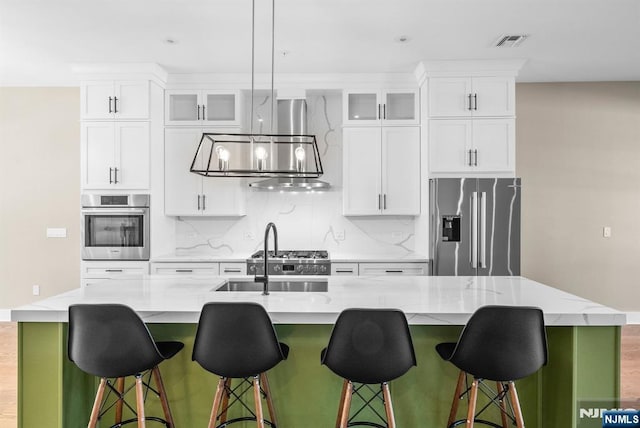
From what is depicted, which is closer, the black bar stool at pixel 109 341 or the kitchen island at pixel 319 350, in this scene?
the black bar stool at pixel 109 341

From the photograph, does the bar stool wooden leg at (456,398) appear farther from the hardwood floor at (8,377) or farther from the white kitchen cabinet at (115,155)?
the white kitchen cabinet at (115,155)

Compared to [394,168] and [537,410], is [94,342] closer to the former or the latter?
[537,410]

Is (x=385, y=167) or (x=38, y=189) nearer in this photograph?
(x=385, y=167)

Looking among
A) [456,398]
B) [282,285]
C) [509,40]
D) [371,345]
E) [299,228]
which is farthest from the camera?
[299,228]

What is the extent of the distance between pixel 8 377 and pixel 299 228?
116 inches

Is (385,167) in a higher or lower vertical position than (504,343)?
higher

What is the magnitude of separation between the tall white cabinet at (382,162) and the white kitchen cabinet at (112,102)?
2108 millimetres

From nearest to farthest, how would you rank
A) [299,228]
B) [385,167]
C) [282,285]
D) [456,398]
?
1. [456,398]
2. [282,285]
3. [385,167]
4. [299,228]

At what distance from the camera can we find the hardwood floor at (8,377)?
2670 millimetres

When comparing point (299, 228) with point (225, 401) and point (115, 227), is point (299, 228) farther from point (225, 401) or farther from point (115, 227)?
point (225, 401)

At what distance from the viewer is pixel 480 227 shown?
4.02m

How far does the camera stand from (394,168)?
4484 mm

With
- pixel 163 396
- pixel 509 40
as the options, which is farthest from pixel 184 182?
pixel 509 40

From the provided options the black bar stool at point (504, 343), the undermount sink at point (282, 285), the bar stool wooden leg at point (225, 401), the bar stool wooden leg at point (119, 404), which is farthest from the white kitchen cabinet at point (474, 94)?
the bar stool wooden leg at point (119, 404)
